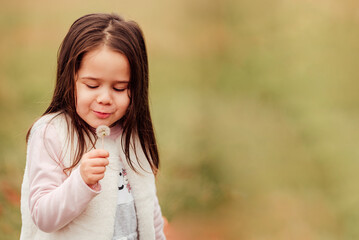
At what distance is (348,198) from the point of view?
1.76 m

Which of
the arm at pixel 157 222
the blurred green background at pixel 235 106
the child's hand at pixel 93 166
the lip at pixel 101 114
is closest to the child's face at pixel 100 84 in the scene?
the lip at pixel 101 114

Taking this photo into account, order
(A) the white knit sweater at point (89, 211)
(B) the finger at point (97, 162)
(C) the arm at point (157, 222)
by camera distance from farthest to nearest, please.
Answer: (C) the arm at point (157, 222) → (A) the white knit sweater at point (89, 211) → (B) the finger at point (97, 162)

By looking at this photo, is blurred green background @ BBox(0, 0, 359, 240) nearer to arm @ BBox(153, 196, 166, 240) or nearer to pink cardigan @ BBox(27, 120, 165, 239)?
arm @ BBox(153, 196, 166, 240)

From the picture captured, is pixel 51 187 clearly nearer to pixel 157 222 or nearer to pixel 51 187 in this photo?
pixel 51 187

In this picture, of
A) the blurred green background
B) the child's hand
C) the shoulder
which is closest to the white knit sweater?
the shoulder

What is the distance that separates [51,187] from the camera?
1011mm

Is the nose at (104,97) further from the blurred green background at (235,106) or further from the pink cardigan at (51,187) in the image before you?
the blurred green background at (235,106)

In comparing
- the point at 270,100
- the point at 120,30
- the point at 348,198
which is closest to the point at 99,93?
the point at 120,30

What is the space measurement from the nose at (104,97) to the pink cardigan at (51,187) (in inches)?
5.2

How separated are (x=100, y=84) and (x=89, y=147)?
16cm

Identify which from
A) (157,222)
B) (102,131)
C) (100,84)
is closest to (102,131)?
(102,131)

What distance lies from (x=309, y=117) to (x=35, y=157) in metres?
1.13

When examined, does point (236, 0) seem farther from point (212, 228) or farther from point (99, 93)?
point (99, 93)

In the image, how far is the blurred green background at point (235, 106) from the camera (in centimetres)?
178
